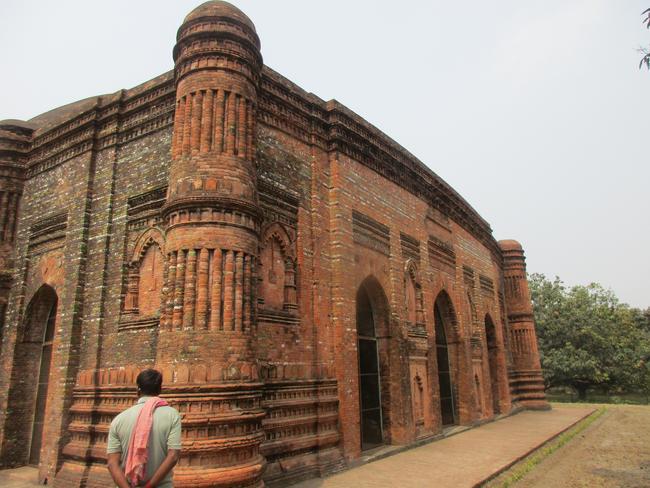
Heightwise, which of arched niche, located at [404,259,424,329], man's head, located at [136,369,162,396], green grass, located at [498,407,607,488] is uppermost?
arched niche, located at [404,259,424,329]

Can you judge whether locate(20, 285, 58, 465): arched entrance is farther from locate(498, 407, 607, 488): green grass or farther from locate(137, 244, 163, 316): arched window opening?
locate(498, 407, 607, 488): green grass

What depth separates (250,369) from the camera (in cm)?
601

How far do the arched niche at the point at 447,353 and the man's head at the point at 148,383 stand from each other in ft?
32.6

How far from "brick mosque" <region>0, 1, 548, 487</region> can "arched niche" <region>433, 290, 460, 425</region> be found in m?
1.51

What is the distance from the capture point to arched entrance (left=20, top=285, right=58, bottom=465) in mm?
8766

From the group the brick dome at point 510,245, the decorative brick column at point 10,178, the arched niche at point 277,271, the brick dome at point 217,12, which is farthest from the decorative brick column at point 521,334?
the decorative brick column at point 10,178

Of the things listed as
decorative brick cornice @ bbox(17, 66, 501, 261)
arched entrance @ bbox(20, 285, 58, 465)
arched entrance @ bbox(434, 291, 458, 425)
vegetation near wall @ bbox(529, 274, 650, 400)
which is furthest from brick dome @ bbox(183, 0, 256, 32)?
vegetation near wall @ bbox(529, 274, 650, 400)

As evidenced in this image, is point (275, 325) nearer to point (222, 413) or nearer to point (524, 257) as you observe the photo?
point (222, 413)

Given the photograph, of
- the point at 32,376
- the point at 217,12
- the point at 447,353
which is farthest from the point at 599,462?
the point at 32,376

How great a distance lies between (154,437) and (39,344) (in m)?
7.28

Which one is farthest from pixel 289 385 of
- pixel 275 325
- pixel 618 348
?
pixel 618 348

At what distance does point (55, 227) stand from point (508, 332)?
52.1ft

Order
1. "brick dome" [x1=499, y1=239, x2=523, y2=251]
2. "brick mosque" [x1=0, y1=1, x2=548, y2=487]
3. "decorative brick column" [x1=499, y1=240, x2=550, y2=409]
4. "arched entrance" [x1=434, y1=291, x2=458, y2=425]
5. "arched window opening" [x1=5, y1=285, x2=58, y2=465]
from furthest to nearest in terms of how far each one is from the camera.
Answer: "brick dome" [x1=499, y1=239, x2=523, y2=251]
"decorative brick column" [x1=499, y1=240, x2=550, y2=409]
"arched entrance" [x1=434, y1=291, x2=458, y2=425]
"arched window opening" [x1=5, y1=285, x2=58, y2=465]
"brick mosque" [x1=0, y1=1, x2=548, y2=487]

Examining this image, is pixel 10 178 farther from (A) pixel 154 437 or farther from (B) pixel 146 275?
(A) pixel 154 437
